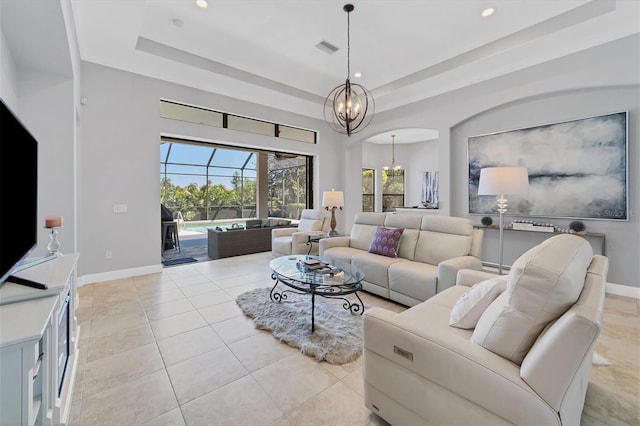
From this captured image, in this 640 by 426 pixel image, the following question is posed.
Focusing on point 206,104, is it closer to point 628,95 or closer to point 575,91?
point 575,91

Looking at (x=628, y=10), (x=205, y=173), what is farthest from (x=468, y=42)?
(x=205, y=173)

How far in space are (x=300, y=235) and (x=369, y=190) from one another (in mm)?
5465

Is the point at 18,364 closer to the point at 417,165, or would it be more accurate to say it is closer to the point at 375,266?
the point at 375,266

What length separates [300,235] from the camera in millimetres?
5176

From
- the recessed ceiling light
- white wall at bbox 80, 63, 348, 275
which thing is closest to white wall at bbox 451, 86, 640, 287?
the recessed ceiling light

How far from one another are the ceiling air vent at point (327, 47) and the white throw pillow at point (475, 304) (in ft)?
12.9

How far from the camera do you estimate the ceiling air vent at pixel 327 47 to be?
4.04 meters

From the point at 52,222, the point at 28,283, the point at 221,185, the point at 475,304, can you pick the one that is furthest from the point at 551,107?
the point at 221,185

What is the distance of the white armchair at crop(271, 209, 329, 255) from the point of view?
5148 millimetres

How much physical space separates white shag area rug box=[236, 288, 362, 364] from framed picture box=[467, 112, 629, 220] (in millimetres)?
3458

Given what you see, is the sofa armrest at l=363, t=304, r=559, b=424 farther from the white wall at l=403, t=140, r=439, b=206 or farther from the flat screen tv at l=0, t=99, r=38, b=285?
the white wall at l=403, t=140, r=439, b=206

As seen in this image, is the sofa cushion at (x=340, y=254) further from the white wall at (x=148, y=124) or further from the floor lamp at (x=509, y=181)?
the white wall at (x=148, y=124)

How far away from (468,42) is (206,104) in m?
4.43

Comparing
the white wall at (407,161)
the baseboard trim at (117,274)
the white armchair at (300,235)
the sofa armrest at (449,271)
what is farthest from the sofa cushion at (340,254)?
the white wall at (407,161)
